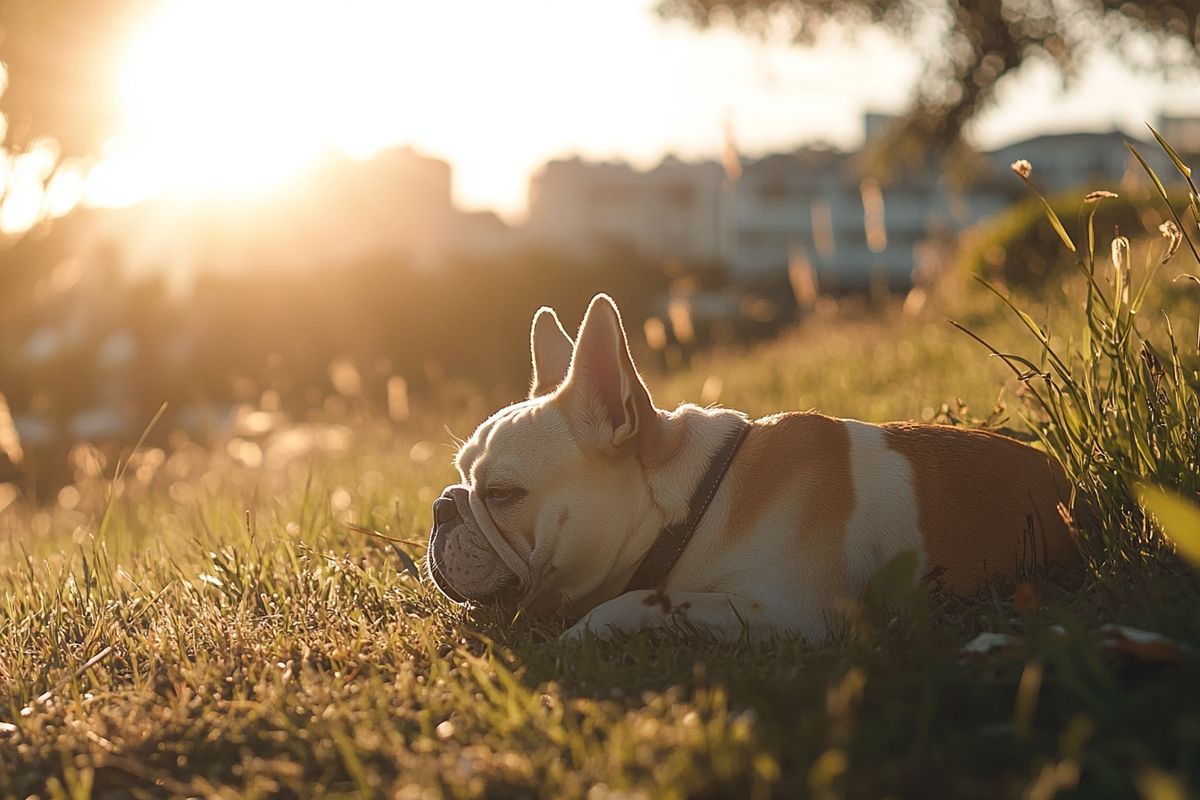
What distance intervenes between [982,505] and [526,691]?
Answer: 1.58 m

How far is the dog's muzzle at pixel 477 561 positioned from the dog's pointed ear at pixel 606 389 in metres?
0.40

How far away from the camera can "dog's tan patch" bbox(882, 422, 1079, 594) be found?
335 centimetres

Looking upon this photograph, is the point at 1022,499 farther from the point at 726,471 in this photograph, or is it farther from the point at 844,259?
the point at 844,259

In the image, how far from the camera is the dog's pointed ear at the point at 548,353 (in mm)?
4023

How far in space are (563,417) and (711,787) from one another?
165 centimetres

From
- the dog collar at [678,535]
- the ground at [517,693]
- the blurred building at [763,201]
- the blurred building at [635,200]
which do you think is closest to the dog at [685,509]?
the dog collar at [678,535]

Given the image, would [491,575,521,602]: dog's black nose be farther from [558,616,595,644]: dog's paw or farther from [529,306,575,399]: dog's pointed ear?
[529,306,575,399]: dog's pointed ear

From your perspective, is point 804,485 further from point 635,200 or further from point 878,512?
point 635,200

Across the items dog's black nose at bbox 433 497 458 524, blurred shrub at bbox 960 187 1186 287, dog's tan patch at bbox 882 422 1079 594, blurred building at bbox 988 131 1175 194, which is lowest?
blurred building at bbox 988 131 1175 194

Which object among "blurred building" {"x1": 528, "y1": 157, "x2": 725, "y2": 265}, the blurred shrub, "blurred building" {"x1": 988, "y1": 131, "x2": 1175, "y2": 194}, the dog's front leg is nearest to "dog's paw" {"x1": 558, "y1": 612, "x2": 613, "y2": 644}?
the dog's front leg

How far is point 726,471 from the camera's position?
3410 mm

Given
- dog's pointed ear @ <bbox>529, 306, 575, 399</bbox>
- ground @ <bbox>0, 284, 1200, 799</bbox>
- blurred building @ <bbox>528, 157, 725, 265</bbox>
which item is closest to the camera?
ground @ <bbox>0, 284, 1200, 799</bbox>

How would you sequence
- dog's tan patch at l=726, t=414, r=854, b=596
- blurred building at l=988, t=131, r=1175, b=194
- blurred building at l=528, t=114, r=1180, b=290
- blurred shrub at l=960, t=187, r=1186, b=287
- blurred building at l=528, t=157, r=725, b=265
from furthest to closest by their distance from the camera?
blurred building at l=528, t=157, r=725, b=265 → blurred building at l=528, t=114, r=1180, b=290 → blurred building at l=988, t=131, r=1175, b=194 → blurred shrub at l=960, t=187, r=1186, b=287 → dog's tan patch at l=726, t=414, r=854, b=596

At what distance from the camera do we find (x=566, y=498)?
132 inches
